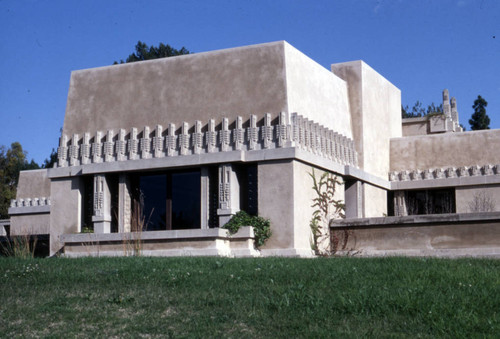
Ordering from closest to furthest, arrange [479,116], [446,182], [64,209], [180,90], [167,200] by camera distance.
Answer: [167,200], [180,90], [64,209], [446,182], [479,116]

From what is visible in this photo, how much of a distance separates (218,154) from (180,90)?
2695 mm

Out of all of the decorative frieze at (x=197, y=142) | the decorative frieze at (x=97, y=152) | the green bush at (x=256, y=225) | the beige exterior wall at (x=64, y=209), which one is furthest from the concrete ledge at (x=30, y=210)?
the green bush at (x=256, y=225)

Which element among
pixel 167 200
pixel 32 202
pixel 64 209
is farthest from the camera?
pixel 32 202

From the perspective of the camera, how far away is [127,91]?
21953mm

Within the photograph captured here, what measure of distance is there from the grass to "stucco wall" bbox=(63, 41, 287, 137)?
24.6 feet

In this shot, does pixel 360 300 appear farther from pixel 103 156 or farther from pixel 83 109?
pixel 83 109

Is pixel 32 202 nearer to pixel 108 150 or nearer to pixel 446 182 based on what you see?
pixel 108 150

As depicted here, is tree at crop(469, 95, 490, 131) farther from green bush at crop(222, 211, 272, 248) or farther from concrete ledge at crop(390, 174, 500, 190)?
green bush at crop(222, 211, 272, 248)

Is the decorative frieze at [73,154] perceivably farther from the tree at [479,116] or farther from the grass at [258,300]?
the tree at [479,116]

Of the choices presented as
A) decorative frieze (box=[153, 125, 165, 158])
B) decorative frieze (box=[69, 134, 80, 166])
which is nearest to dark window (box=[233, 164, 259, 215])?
decorative frieze (box=[153, 125, 165, 158])

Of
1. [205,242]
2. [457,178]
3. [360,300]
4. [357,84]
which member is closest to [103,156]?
[205,242]

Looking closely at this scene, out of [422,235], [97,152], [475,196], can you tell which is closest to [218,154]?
[97,152]

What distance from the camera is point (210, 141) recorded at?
2006cm

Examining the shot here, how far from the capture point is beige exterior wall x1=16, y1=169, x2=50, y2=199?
30.5m
